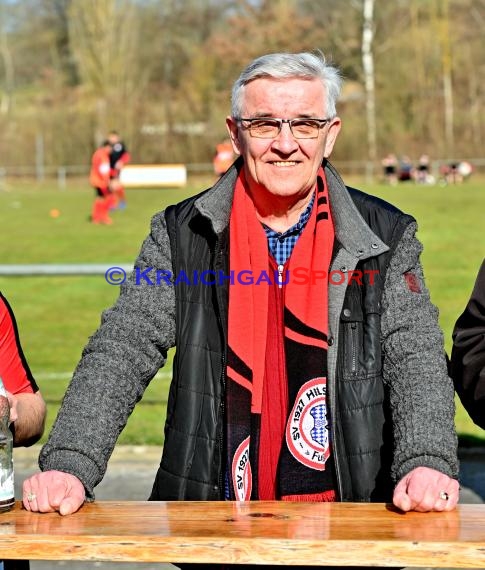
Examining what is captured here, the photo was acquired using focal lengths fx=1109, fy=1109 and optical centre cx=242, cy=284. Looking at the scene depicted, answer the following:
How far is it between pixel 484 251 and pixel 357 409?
18.2m

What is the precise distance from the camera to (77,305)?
15.7m

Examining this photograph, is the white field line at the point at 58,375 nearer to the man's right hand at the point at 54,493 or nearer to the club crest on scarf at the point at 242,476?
the club crest on scarf at the point at 242,476

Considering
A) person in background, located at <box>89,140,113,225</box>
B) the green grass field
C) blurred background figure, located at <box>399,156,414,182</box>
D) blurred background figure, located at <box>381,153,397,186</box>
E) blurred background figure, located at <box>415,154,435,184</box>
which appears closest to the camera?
the green grass field

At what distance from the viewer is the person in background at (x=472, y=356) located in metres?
3.04

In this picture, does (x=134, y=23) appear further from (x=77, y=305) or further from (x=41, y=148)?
(x=77, y=305)

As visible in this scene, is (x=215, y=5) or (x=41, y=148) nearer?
(x=41, y=148)

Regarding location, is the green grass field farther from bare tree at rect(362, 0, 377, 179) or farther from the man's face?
bare tree at rect(362, 0, 377, 179)

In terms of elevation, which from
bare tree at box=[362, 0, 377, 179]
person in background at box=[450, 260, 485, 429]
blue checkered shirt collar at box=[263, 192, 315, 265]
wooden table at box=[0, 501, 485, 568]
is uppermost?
bare tree at box=[362, 0, 377, 179]

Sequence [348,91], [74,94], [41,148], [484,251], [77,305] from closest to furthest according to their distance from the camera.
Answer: [77,305]
[484,251]
[41,148]
[74,94]
[348,91]

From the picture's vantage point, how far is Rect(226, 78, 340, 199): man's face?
10.5 ft

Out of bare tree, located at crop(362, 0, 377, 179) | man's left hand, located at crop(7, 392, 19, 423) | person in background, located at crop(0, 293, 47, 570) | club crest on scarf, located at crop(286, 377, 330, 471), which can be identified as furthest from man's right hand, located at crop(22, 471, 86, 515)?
bare tree, located at crop(362, 0, 377, 179)

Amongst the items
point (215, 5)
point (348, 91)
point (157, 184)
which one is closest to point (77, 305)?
point (157, 184)

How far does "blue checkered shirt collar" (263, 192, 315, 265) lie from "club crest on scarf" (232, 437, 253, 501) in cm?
57

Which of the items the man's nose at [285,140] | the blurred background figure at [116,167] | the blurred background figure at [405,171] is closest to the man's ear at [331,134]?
the man's nose at [285,140]
